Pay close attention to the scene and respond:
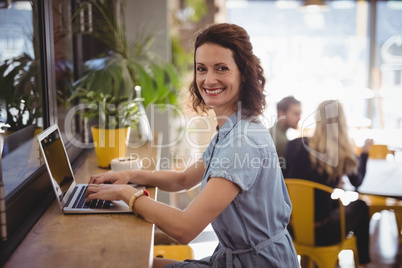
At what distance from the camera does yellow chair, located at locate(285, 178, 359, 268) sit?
2.31 m

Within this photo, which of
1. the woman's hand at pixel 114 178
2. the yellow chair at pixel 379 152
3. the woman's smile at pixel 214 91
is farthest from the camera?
the yellow chair at pixel 379 152

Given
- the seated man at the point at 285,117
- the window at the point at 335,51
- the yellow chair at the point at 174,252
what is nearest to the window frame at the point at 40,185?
the yellow chair at the point at 174,252

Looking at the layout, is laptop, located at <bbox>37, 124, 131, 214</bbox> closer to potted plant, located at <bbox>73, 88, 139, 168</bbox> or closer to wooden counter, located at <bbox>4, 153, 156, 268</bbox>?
wooden counter, located at <bbox>4, 153, 156, 268</bbox>

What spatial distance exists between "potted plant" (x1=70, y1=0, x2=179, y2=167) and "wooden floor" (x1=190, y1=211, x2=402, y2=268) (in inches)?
32.4

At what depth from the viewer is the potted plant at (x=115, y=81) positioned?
2.19 m

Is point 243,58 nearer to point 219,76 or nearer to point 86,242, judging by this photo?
point 219,76

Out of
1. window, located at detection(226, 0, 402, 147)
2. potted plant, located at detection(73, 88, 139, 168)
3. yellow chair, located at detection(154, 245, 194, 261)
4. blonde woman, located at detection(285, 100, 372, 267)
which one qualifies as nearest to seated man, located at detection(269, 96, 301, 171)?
blonde woman, located at detection(285, 100, 372, 267)

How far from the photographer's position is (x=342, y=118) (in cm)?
278

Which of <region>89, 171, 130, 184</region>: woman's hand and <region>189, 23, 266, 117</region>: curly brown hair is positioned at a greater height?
<region>189, 23, 266, 117</region>: curly brown hair

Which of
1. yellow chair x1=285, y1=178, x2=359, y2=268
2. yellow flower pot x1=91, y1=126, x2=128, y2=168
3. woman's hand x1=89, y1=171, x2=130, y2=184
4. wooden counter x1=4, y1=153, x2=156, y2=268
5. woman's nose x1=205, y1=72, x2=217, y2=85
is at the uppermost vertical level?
woman's nose x1=205, y1=72, x2=217, y2=85

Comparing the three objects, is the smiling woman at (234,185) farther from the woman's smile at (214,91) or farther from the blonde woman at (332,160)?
the blonde woman at (332,160)

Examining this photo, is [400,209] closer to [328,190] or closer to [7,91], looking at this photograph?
[328,190]

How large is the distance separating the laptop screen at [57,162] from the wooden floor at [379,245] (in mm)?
953

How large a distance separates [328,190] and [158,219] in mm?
1331
